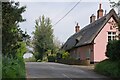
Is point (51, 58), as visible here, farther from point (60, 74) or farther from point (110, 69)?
point (60, 74)

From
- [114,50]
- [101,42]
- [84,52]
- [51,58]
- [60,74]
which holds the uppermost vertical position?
[101,42]

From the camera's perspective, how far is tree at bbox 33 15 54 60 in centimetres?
7650

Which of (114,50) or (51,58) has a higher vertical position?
(114,50)

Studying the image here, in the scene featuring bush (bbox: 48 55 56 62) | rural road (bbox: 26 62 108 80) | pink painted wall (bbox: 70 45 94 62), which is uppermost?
pink painted wall (bbox: 70 45 94 62)

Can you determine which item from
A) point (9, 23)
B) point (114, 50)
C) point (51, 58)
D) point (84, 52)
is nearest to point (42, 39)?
point (51, 58)

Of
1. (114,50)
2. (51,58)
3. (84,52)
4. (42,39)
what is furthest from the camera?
(42,39)

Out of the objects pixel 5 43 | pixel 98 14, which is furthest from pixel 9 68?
pixel 98 14

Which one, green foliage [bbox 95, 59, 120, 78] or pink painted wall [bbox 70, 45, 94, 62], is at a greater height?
pink painted wall [bbox 70, 45, 94, 62]

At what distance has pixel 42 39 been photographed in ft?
256

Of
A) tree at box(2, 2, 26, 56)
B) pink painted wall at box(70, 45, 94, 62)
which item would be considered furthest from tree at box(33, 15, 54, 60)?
tree at box(2, 2, 26, 56)

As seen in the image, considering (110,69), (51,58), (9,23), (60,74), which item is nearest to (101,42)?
(110,69)

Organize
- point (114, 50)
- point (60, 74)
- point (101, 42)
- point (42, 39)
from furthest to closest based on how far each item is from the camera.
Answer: point (42, 39), point (101, 42), point (114, 50), point (60, 74)

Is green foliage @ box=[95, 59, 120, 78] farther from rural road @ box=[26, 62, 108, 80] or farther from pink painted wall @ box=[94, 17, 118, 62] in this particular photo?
pink painted wall @ box=[94, 17, 118, 62]

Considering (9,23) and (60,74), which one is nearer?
(9,23)
